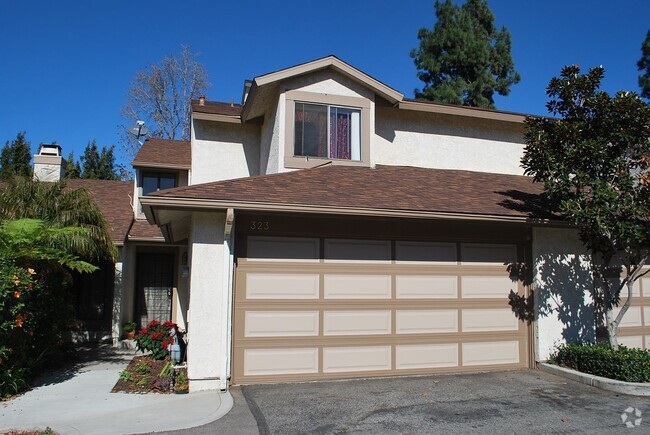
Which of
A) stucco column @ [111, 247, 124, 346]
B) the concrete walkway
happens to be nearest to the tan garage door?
the concrete walkway

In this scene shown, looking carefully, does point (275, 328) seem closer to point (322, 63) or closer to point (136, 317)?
point (322, 63)

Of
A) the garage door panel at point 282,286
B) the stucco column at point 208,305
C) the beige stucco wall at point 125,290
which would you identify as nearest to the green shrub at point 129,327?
the beige stucco wall at point 125,290

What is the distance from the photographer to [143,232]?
1471 centimetres

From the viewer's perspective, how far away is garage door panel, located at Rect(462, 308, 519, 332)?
995 centimetres

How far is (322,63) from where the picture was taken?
41.0 feet

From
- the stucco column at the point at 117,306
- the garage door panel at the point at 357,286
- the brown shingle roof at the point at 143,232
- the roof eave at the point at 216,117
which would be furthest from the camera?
the brown shingle roof at the point at 143,232

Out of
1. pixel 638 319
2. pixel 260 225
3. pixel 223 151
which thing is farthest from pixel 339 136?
pixel 638 319

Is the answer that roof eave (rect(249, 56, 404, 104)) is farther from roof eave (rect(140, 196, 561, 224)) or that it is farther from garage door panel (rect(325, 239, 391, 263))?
garage door panel (rect(325, 239, 391, 263))

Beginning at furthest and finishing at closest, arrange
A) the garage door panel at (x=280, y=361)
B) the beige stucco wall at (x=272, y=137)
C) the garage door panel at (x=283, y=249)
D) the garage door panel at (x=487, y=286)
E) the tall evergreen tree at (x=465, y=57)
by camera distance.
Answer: the tall evergreen tree at (x=465, y=57), the beige stucco wall at (x=272, y=137), the garage door panel at (x=487, y=286), the garage door panel at (x=283, y=249), the garage door panel at (x=280, y=361)

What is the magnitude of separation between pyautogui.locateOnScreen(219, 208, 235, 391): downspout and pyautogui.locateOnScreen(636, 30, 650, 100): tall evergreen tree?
33.6 meters

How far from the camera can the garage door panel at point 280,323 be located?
28.9 ft

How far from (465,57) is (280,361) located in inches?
1085

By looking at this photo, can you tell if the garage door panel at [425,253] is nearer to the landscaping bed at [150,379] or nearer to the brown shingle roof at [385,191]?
the brown shingle roof at [385,191]

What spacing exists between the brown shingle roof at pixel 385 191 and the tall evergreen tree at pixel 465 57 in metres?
19.7
